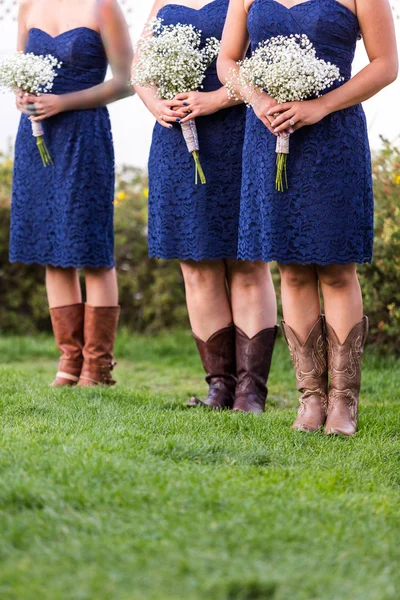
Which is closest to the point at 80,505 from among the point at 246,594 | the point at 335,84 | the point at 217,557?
the point at 217,557

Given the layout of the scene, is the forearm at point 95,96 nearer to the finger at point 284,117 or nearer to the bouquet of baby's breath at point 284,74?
the bouquet of baby's breath at point 284,74

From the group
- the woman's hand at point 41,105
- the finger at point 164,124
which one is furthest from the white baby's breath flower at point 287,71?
the woman's hand at point 41,105

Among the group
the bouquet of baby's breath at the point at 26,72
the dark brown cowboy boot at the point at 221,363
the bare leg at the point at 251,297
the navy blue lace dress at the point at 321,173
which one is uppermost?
the bouquet of baby's breath at the point at 26,72

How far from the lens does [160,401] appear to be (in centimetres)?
374

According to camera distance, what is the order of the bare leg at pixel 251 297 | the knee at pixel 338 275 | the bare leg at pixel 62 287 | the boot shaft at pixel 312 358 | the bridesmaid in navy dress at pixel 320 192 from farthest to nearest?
the bare leg at pixel 62 287
the bare leg at pixel 251 297
the boot shaft at pixel 312 358
the knee at pixel 338 275
the bridesmaid in navy dress at pixel 320 192

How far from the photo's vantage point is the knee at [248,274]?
3.71 metres

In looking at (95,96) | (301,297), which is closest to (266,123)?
(301,297)

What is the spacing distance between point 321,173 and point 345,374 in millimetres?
792

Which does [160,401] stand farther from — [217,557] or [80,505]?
[217,557]

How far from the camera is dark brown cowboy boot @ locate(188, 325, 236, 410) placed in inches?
149

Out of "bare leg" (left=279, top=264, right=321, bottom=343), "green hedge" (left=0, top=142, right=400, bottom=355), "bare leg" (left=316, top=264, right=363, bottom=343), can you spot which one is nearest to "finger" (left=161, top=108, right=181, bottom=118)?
"bare leg" (left=279, top=264, right=321, bottom=343)

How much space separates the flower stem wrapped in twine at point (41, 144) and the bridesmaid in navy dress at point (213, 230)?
618 millimetres

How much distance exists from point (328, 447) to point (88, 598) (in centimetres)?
144

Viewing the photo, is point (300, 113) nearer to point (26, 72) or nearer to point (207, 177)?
point (207, 177)
